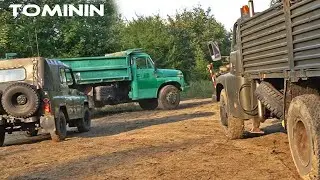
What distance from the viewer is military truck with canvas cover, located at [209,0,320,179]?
5.39 m

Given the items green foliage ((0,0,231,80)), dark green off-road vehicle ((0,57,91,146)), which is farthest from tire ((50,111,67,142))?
green foliage ((0,0,231,80))

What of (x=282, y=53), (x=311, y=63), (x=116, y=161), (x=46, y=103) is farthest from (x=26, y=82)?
(x=311, y=63)

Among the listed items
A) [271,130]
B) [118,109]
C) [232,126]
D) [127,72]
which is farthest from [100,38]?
[232,126]

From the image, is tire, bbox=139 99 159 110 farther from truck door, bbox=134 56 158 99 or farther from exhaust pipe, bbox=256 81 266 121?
exhaust pipe, bbox=256 81 266 121

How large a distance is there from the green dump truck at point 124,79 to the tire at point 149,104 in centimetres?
30

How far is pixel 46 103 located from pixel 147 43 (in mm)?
22441

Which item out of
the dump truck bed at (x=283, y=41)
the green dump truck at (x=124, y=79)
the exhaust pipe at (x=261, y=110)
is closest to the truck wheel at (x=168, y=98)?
the green dump truck at (x=124, y=79)

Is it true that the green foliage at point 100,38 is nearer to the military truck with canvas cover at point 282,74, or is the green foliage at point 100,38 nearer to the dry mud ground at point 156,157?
the dry mud ground at point 156,157

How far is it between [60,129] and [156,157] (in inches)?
145

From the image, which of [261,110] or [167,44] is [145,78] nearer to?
[261,110]

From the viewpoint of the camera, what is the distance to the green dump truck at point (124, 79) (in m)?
19.0

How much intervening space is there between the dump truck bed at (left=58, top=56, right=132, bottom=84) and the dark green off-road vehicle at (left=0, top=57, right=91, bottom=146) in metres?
6.78

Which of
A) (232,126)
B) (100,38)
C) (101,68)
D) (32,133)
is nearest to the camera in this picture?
(232,126)

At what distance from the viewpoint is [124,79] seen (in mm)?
19406
